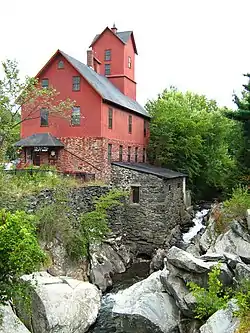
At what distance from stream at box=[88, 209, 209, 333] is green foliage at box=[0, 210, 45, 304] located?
4213 mm

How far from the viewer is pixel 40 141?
934 inches

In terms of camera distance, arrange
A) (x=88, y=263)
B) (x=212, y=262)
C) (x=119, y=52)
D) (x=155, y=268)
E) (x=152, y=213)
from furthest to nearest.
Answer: (x=119, y=52)
(x=152, y=213)
(x=155, y=268)
(x=88, y=263)
(x=212, y=262)

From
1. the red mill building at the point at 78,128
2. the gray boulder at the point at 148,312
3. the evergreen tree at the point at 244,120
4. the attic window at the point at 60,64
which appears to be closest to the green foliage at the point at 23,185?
the red mill building at the point at 78,128

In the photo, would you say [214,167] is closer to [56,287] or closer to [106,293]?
[106,293]

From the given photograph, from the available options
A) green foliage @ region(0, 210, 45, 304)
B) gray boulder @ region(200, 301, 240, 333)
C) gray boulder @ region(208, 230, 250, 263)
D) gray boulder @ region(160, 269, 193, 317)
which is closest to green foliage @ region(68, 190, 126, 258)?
gray boulder @ region(160, 269, 193, 317)

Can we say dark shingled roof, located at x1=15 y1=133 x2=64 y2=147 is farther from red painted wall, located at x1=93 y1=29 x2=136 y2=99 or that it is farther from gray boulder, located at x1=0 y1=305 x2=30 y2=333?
gray boulder, located at x1=0 y1=305 x2=30 y2=333

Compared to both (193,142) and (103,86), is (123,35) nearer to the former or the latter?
(103,86)

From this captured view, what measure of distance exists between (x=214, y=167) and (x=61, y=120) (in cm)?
1503

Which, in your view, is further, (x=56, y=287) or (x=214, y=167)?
(x=214, y=167)

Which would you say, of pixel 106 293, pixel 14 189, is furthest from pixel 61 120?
pixel 106 293

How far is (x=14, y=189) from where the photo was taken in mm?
15031

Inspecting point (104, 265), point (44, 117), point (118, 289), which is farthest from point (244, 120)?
point (44, 117)

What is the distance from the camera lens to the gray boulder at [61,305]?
1114 centimetres

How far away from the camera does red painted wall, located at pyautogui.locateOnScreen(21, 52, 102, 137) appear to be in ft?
77.2
